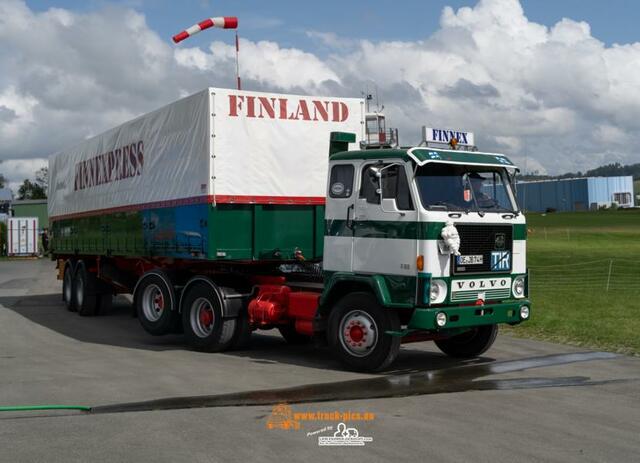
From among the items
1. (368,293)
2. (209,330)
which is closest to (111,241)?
(209,330)

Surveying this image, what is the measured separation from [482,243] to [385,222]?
132cm

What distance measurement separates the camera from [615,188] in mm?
128125

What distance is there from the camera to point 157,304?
536 inches

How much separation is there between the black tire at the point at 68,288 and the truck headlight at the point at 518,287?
1177 centimetres

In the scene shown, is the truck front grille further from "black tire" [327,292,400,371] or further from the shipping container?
the shipping container

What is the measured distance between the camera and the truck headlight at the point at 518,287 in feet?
34.8

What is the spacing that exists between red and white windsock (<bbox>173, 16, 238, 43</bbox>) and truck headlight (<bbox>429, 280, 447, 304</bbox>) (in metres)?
6.49

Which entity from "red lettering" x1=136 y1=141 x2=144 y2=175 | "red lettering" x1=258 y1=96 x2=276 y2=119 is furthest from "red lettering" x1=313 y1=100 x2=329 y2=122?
"red lettering" x1=136 y1=141 x2=144 y2=175

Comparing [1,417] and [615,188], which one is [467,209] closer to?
[1,417]

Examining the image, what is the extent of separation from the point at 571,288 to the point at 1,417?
16200 millimetres

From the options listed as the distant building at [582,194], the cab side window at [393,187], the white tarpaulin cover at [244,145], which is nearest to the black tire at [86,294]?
the white tarpaulin cover at [244,145]

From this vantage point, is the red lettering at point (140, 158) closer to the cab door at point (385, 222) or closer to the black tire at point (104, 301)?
the black tire at point (104, 301)

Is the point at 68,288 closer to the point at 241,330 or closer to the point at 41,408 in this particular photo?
the point at 241,330

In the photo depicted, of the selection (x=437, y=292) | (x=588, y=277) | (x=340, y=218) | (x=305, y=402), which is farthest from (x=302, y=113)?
(x=588, y=277)
